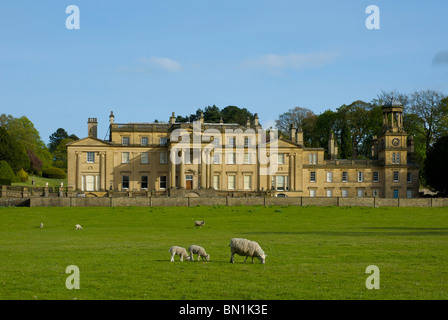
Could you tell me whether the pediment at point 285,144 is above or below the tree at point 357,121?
below

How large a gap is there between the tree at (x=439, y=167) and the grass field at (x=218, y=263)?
3318 centimetres

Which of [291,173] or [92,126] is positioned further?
[92,126]

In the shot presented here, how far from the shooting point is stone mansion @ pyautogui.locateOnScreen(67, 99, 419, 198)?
80.1 metres

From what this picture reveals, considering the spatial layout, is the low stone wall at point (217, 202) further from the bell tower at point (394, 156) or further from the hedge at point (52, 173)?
the hedge at point (52, 173)

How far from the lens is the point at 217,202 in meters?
58.1

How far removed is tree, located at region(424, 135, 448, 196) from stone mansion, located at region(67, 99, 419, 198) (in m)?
4.91

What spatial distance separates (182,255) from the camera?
20.9 meters

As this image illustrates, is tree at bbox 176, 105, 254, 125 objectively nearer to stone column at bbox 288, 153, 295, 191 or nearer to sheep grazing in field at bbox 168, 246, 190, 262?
stone column at bbox 288, 153, 295, 191

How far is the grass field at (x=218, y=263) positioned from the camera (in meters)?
14.8

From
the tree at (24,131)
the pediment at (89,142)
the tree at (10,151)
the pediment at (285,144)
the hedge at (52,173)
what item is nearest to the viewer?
the pediment at (89,142)

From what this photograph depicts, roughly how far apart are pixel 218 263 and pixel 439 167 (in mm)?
60645

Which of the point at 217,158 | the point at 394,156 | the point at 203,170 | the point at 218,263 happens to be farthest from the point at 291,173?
the point at 218,263

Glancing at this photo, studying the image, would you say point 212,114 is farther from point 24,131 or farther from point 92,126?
point 92,126

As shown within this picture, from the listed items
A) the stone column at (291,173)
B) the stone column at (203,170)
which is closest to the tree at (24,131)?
the stone column at (203,170)
